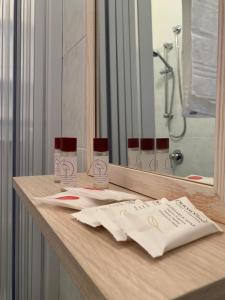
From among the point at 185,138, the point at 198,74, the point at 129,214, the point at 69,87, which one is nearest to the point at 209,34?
the point at 198,74

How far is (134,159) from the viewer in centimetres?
63

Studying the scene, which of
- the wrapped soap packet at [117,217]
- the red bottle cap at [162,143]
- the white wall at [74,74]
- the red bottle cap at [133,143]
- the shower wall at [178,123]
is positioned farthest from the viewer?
the white wall at [74,74]

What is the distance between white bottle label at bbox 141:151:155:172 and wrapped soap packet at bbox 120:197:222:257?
189 mm

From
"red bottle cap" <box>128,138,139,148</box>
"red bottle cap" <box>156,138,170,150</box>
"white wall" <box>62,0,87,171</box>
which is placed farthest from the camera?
"white wall" <box>62,0,87,171</box>

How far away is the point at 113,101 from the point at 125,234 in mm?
519

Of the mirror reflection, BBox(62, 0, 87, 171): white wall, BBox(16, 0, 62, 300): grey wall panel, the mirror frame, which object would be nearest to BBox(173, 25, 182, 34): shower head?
the mirror reflection

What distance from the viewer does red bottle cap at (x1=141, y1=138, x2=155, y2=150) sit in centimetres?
58

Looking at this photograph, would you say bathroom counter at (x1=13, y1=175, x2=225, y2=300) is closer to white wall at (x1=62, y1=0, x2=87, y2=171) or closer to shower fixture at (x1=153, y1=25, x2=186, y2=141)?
shower fixture at (x1=153, y1=25, x2=186, y2=141)

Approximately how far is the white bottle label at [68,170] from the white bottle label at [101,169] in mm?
58

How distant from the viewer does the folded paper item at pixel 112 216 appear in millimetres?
322

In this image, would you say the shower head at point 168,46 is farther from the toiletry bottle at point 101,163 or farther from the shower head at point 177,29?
the toiletry bottle at point 101,163

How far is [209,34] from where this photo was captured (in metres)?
0.43

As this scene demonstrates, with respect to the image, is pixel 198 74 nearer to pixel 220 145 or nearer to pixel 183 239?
pixel 220 145

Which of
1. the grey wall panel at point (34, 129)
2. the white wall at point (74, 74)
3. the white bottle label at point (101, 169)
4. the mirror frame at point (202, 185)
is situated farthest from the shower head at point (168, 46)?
the grey wall panel at point (34, 129)
